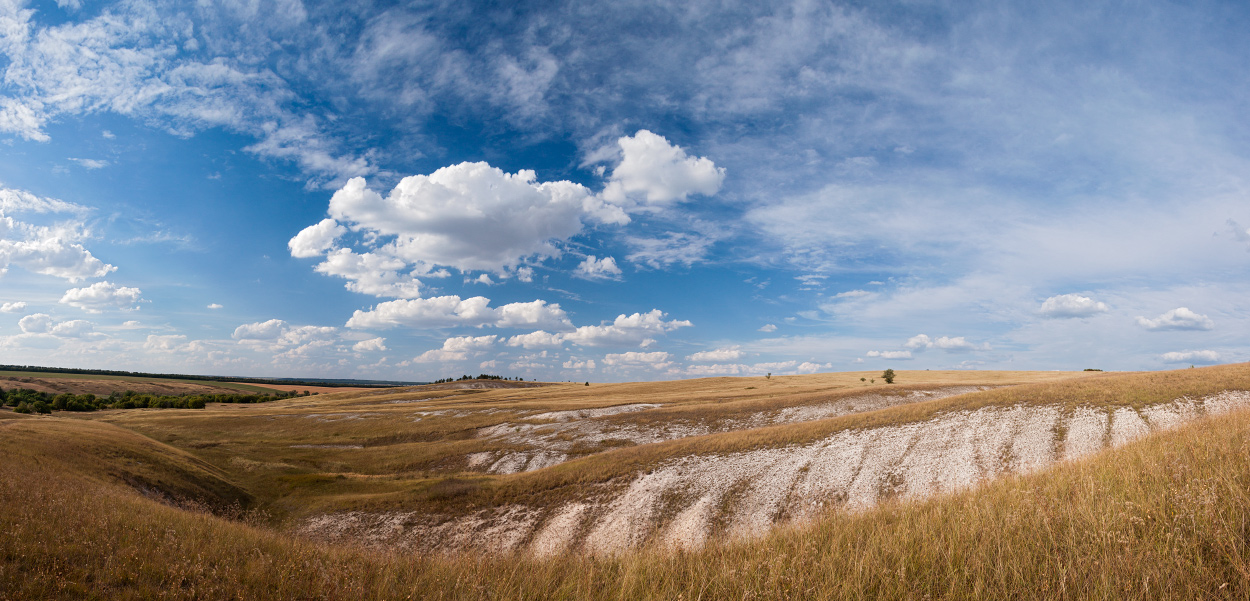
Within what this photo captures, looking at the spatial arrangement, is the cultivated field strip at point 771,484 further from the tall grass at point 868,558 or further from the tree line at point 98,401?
the tree line at point 98,401

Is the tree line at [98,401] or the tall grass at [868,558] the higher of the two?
the tall grass at [868,558]

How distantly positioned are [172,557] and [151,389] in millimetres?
197046

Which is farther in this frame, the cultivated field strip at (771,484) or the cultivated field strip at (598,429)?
the cultivated field strip at (598,429)

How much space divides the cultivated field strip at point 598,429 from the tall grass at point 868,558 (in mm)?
33770

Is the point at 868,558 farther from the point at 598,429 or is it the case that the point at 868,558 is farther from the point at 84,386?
the point at 84,386

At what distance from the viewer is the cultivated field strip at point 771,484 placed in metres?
24.7

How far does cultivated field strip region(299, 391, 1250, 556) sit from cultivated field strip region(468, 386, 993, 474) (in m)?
14.6

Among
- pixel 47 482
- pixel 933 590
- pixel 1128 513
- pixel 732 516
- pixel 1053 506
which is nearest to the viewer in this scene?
pixel 933 590

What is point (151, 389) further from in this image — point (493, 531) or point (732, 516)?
point (732, 516)

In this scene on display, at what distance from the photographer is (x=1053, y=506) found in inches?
286

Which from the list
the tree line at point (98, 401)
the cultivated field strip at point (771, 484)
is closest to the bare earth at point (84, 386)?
the tree line at point (98, 401)

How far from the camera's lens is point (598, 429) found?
51156mm

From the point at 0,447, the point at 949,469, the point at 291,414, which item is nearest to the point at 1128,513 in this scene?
the point at 949,469

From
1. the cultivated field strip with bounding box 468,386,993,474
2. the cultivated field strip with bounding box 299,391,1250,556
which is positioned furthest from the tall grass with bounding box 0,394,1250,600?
the cultivated field strip with bounding box 468,386,993,474
